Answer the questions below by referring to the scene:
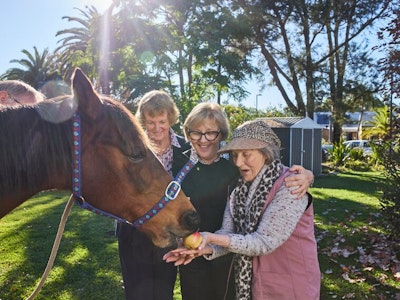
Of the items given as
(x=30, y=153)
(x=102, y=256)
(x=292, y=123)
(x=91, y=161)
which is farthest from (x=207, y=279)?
(x=292, y=123)

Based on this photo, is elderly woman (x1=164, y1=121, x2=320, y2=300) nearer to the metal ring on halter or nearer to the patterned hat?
the patterned hat

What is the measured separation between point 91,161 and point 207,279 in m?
1.32

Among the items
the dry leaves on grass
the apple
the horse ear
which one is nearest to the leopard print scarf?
the apple

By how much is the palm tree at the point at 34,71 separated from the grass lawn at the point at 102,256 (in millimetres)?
29859

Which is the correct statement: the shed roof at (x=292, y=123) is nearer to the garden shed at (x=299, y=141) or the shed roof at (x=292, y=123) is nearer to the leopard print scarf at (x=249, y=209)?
the garden shed at (x=299, y=141)

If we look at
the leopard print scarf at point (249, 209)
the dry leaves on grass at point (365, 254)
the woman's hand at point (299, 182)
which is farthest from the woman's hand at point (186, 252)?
the dry leaves on grass at point (365, 254)

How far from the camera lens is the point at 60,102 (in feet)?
5.56

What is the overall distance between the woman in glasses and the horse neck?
1036 millimetres

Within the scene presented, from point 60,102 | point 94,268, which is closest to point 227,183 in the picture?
point 60,102

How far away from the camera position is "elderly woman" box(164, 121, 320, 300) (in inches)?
76.9

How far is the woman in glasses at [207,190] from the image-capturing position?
247 cm

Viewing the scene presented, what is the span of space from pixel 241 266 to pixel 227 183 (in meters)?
0.60

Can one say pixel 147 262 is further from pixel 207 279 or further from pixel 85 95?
pixel 85 95

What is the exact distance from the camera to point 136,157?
69.6 inches
